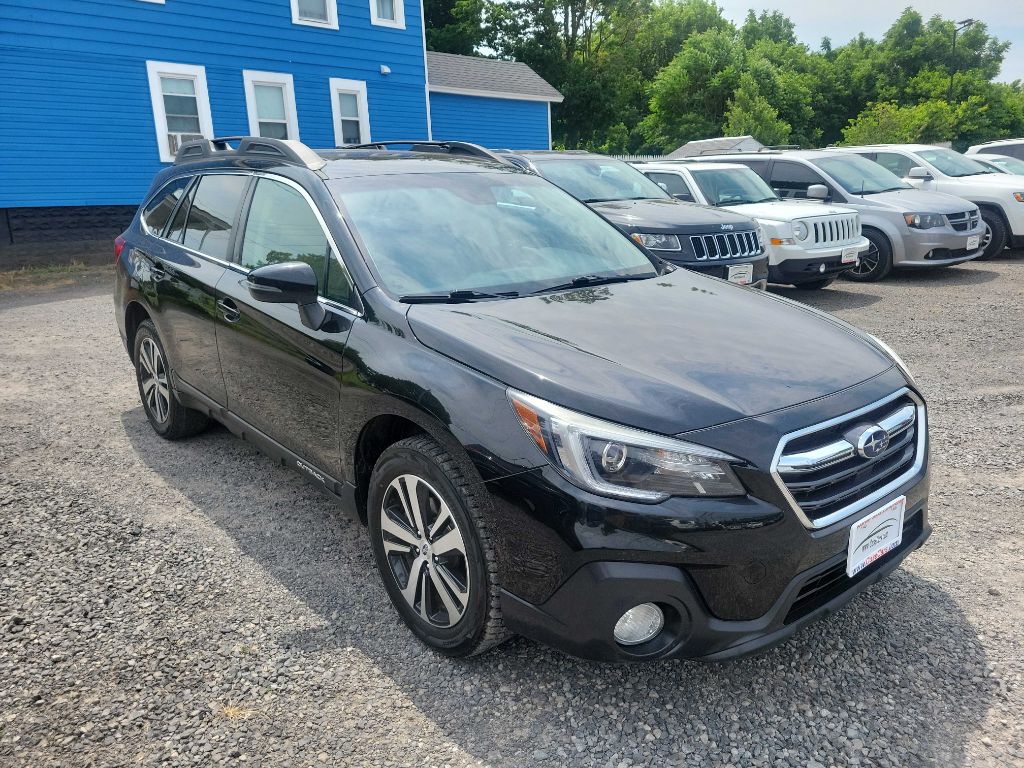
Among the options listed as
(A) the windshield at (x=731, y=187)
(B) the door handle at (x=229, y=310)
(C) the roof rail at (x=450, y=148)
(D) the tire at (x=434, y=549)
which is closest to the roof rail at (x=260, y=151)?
(C) the roof rail at (x=450, y=148)

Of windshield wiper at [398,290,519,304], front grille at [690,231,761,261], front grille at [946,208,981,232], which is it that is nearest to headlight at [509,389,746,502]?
windshield wiper at [398,290,519,304]

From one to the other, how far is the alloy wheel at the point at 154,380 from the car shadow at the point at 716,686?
6.67ft

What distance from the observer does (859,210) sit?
34.2 ft

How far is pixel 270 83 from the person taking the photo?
51.7 feet

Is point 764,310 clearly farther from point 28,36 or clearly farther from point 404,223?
point 28,36

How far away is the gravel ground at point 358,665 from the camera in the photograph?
235 cm

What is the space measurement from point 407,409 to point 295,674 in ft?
3.31

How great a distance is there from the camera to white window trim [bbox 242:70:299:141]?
1538 centimetres

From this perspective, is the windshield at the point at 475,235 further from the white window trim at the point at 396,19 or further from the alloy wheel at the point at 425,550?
the white window trim at the point at 396,19

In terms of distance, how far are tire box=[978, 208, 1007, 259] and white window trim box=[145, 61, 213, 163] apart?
45.0 feet

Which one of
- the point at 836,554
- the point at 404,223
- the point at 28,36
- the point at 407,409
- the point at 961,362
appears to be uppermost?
the point at 28,36

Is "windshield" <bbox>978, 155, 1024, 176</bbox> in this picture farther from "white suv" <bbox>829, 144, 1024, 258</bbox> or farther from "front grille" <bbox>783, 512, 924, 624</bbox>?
"front grille" <bbox>783, 512, 924, 624</bbox>

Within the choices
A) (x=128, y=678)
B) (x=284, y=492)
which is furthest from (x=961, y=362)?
(x=128, y=678)

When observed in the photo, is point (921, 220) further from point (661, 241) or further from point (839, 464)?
point (839, 464)
